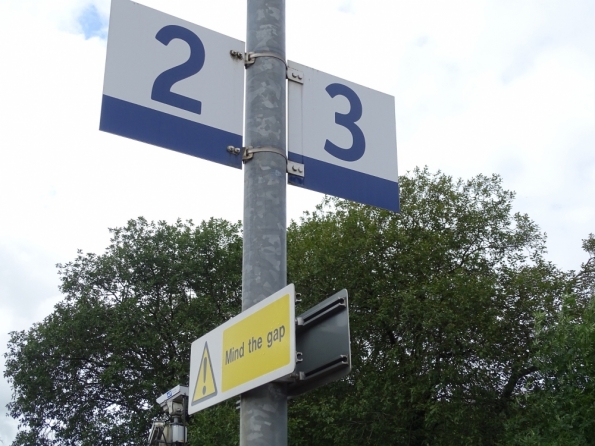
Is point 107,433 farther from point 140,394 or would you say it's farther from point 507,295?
point 507,295

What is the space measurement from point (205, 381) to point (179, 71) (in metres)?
1.42

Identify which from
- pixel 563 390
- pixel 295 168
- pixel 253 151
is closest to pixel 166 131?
pixel 253 151

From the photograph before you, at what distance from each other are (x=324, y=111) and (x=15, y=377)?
27.0 meters

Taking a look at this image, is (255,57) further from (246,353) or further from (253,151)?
(246,353)

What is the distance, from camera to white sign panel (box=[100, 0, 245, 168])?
3514 mm

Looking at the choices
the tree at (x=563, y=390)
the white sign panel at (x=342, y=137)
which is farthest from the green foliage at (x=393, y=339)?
the white sign panel at (x=342, y=137)

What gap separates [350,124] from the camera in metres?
3.92

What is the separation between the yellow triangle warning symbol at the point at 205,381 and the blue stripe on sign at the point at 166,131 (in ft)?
2.79

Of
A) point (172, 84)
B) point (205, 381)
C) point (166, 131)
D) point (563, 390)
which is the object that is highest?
point (563, 390)

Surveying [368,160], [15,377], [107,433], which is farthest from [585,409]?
[15,377]

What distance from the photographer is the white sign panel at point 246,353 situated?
2.79m

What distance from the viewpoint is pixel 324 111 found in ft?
12.5

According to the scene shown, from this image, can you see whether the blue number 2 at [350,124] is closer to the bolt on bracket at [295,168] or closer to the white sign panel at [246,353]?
the bolt on bracket at [295,168]

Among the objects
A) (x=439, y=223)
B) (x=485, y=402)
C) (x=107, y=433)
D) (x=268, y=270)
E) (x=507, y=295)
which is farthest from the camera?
(x=107, y=433)
